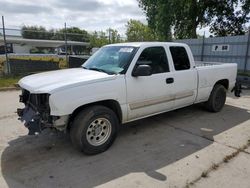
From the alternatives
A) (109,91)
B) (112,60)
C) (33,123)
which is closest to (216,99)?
(112,60)

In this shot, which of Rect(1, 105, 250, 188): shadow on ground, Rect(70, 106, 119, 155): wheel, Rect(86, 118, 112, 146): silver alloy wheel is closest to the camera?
Rect(1, 105, 250, 188): shadow on ground

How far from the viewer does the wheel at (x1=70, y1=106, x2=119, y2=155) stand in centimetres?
364

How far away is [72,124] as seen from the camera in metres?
3.67

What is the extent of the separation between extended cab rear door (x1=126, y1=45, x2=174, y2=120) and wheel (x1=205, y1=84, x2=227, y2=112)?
1672 mm

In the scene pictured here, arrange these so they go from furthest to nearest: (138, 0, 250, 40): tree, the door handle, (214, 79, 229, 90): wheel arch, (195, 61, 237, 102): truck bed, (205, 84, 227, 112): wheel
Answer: (138, 0, 250, 40): tree
(214, 79, 229, 90): wheel arch
(205, 84, 227, 112): wheel
(195, 61, 237, 102): truck bed
the door handle

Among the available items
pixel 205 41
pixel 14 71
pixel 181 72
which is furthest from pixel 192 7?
pixel 181 72

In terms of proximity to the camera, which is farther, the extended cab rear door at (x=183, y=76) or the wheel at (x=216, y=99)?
the wheel at (x=216, y=99)

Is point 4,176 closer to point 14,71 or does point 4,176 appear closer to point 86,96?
point 86,96

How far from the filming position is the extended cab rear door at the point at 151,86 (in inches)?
166

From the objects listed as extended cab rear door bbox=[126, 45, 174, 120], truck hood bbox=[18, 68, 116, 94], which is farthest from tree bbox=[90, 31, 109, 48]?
truck hood bbox=[18, 68, 116, 94]

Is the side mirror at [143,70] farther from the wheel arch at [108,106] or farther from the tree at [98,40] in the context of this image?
the tree at [98,40]

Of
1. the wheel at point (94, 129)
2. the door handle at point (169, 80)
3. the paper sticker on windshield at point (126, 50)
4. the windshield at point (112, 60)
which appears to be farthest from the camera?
the door handle at point (169, 80)

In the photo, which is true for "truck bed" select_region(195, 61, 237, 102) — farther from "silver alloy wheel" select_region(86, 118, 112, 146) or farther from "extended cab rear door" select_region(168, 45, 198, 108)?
"silver alloy wheel" select_region(86, 118, 112, 146)

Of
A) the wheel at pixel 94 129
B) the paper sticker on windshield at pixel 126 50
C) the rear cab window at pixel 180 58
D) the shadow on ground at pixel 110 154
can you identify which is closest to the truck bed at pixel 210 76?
the rear cab window at pixel 180 58
